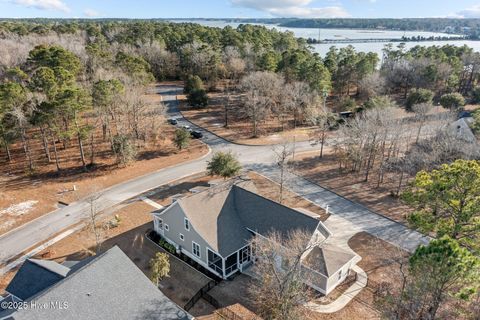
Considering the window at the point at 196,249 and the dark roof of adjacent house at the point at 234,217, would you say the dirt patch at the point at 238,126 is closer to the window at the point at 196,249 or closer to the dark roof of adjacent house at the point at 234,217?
the dark roof of adjacent house at the point at 234,217

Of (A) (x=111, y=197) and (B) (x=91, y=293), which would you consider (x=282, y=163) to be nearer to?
(A) (x=111, y=197)

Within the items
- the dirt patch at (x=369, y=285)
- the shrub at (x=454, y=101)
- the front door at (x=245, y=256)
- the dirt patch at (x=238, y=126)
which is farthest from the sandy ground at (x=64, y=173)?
the shrub at (x=454, y=101)

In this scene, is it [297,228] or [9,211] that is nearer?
[297,228]

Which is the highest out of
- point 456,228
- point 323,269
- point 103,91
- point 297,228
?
point 103,91

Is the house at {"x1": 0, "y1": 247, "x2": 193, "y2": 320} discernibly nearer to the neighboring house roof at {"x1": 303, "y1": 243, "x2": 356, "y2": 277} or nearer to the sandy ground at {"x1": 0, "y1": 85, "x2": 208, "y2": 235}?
the neighboring house roof at {"x1": 303, "y1": 243, "x2": 356, "y2": 277}

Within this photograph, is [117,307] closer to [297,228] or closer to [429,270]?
[297,228]

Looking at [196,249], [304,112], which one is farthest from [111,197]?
[304,112]

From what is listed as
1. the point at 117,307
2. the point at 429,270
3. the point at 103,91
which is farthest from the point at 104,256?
the point at 103,91
